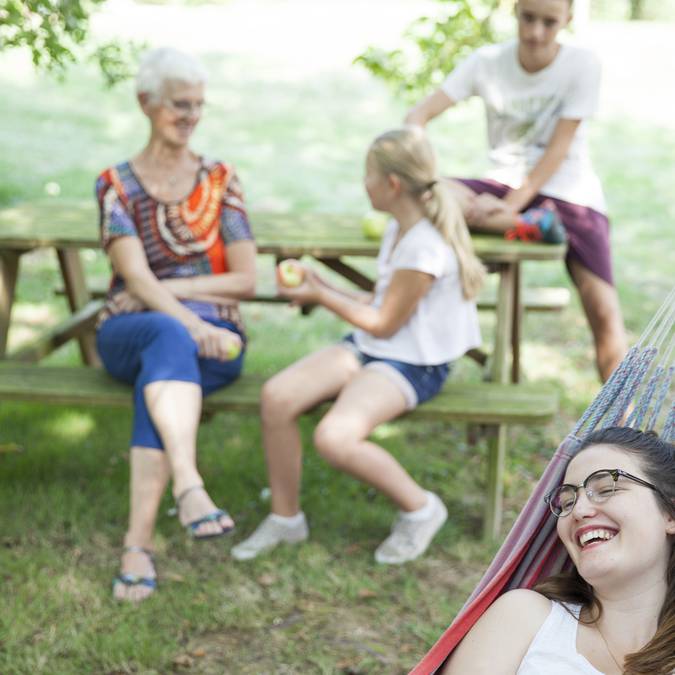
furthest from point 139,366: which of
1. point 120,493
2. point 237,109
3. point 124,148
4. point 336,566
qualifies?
point 237,109

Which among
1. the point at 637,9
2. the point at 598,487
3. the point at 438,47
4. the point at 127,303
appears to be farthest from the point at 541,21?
the point at 637,9

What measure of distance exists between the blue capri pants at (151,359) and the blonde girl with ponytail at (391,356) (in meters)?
0.22

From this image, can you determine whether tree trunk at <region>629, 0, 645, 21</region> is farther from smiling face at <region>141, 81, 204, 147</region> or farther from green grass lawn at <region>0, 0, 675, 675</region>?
smiling face at <region>141, 81, 204, 147</region>

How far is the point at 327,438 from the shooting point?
3.30 meters

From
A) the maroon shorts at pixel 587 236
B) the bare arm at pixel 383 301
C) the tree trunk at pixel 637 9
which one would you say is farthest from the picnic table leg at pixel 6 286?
the tree trunk at pixel 637 9

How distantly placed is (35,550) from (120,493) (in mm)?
456

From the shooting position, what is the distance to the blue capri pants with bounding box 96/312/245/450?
3.29 metres

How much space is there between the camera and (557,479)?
7.31 feet

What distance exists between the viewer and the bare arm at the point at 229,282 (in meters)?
3.59

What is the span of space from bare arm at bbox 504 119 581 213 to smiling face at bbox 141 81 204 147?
123 centimetres

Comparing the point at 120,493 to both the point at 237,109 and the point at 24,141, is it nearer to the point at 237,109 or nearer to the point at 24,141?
the point at 24,141

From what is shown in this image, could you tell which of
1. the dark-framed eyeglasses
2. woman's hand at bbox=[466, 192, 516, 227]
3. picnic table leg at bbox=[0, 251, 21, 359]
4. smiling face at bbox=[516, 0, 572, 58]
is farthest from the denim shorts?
picnic table leg at bbox=[0, 251, 21, 359]

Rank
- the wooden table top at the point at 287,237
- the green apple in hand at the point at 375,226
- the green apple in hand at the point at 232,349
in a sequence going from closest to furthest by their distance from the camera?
the green apple in hand at the point at 232,349 < the wooden table top at the point at 287,237 < the green apple in hand at the point at 375,226

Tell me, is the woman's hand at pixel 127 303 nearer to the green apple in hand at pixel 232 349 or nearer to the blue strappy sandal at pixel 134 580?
the green apple in hand at pixel 232 349
